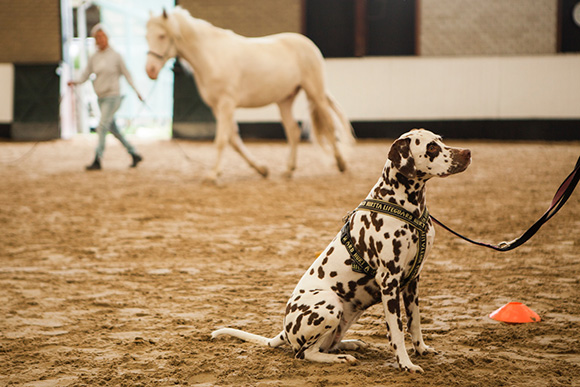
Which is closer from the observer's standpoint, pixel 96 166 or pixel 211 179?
pixel 211 179

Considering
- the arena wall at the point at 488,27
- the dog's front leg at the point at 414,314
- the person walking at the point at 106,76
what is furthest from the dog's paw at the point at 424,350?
the arena wall at the point at 488,27

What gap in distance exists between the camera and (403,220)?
2836 mm

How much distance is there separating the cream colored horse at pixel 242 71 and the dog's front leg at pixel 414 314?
6.46 m

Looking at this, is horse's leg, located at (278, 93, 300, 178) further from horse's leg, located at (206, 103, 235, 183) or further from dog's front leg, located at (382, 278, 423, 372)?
dog's front leg, located at (382, 278, 423, 372)

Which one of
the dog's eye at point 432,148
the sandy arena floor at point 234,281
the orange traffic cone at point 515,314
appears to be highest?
the dog's eye at point 432,148

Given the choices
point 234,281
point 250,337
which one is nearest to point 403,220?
point 250,337

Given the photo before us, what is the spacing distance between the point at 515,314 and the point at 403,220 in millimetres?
1137

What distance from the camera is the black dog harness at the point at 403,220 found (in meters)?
2.85

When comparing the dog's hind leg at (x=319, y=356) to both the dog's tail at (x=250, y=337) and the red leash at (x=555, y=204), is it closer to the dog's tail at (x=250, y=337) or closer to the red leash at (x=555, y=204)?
the dog's tail at (x=250, y=337)

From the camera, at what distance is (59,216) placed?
718cm

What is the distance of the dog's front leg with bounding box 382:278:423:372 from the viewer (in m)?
2.82

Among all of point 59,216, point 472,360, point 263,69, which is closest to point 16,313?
point 472,360

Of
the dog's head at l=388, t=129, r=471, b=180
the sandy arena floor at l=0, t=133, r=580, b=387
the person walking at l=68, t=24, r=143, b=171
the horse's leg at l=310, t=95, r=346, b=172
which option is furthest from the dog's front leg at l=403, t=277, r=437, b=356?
the person walking at l=68, t=24, r=143, b=171

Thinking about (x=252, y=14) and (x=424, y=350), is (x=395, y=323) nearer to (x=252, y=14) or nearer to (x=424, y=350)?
(x=424, y=350)
